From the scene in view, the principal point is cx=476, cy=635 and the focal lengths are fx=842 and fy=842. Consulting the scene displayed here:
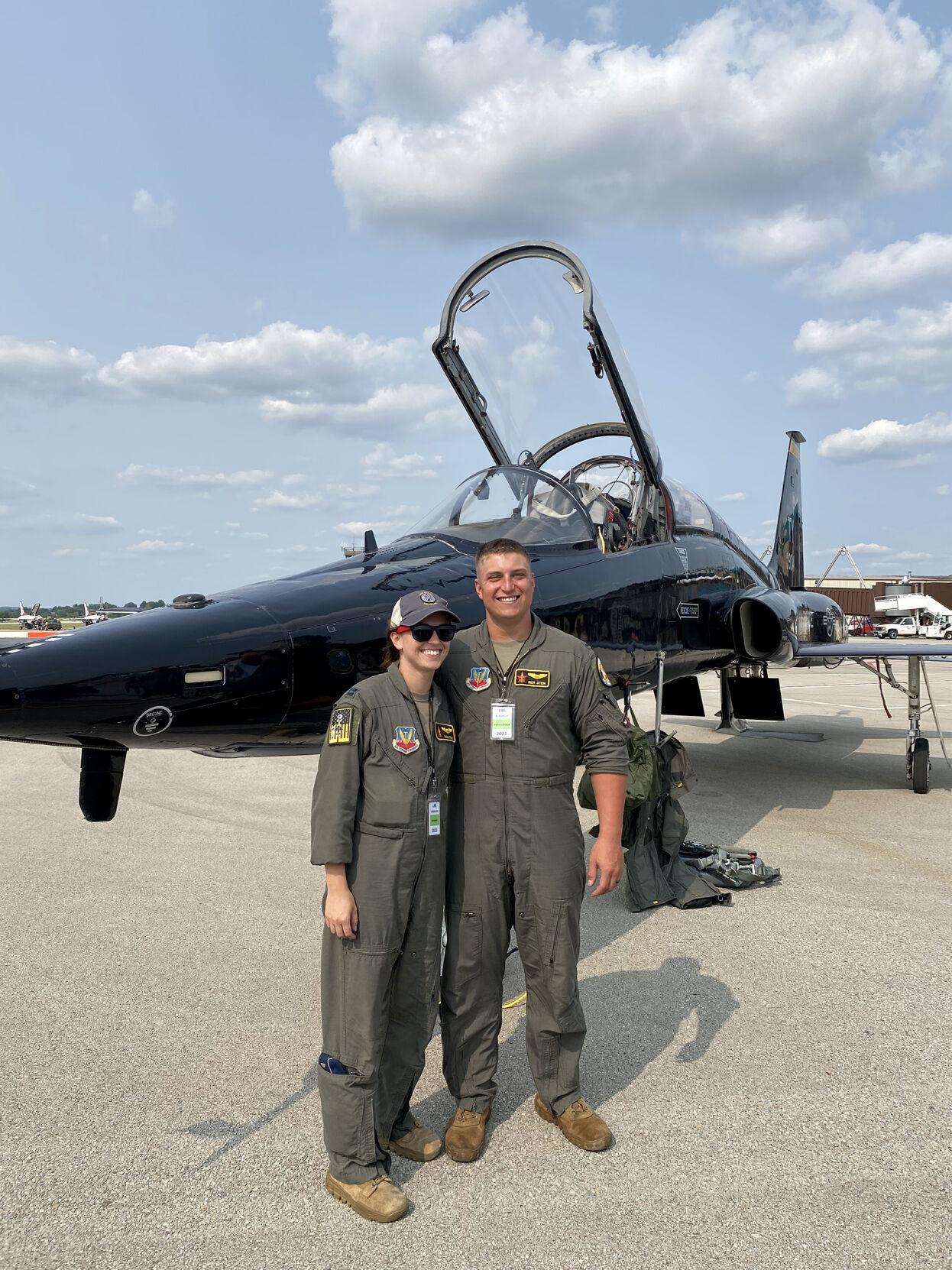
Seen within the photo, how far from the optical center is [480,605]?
13.5 feet

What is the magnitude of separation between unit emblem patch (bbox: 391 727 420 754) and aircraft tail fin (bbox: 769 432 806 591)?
11548 mm

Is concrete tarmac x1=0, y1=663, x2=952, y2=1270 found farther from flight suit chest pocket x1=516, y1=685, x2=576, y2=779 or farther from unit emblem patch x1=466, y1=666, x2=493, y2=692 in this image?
unit emblem patch x1=466, y1=666, x2=493, y2=692

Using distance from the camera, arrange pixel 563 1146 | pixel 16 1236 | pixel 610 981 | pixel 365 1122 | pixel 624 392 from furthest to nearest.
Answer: pixel 624 392 < pixel 610 981 < pixel 563 1146 < pixel 365 1122 < pixel 16 1236

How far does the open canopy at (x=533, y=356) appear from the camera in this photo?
20.2 ft

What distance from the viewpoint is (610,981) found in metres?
4.01

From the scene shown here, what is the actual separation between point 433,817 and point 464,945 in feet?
1.60

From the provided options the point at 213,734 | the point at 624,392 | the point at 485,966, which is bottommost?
the point at 485,966

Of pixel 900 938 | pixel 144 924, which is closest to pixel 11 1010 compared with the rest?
pixel 144 924

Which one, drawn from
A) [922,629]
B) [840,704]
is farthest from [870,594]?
[840,704]

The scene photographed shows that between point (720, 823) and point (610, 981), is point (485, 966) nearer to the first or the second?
point (610, 981)

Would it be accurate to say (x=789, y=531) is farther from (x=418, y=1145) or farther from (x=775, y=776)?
(x=418, y=1145)

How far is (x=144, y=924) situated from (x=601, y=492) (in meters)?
4.37

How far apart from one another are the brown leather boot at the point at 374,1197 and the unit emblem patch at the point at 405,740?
1.25 m

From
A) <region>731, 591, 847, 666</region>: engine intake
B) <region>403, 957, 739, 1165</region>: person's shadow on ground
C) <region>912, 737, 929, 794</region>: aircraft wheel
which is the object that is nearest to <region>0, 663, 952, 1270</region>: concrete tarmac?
<region>403, 957, 739, 1165</region>: person's shadow on ground
